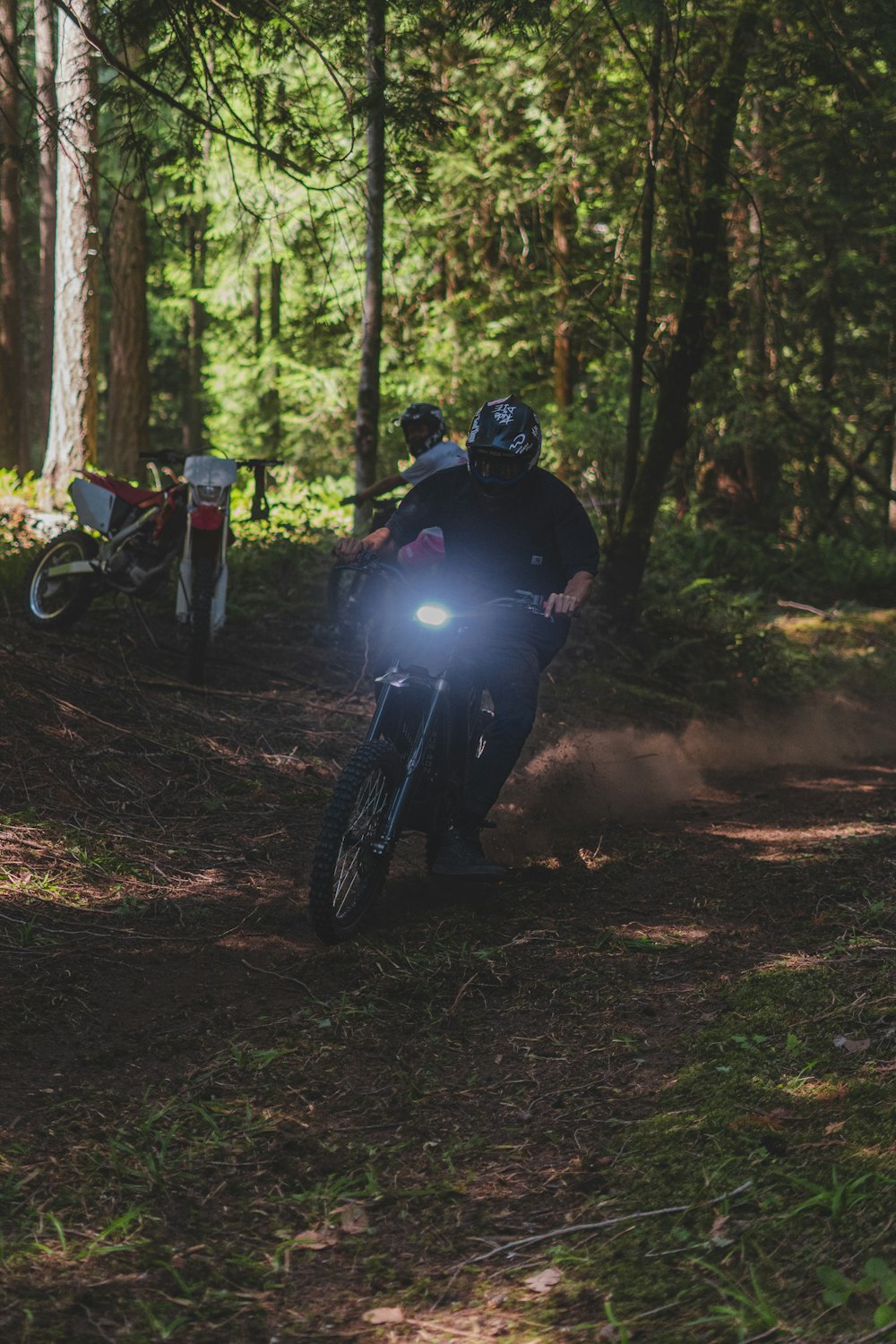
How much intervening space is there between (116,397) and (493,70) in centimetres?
721

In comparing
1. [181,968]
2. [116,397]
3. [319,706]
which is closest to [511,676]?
[181,968]

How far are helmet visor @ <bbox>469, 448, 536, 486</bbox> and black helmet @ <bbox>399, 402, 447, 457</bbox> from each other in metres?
3.24

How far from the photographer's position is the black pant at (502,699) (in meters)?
5.72

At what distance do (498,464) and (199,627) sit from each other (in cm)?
394

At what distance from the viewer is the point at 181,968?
4770 mm

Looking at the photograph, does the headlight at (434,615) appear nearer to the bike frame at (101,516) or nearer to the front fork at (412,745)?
the front fork at (412,745)

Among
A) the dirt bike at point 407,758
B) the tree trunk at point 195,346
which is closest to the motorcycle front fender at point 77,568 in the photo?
the dirt bike at point 407,758

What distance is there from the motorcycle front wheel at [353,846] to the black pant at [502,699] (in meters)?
0.58

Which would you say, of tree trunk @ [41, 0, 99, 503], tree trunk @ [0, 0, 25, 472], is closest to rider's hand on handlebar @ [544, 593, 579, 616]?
tree trunk @ [41, 0, 99, 503]

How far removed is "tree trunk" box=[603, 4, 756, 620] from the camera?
37.8 feet

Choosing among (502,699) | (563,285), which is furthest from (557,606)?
(563,285)

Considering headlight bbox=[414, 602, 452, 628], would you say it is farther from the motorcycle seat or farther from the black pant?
the motorcycle seat

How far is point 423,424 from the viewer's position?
8859 millimetres

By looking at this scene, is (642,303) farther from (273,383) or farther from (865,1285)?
(273,383)
